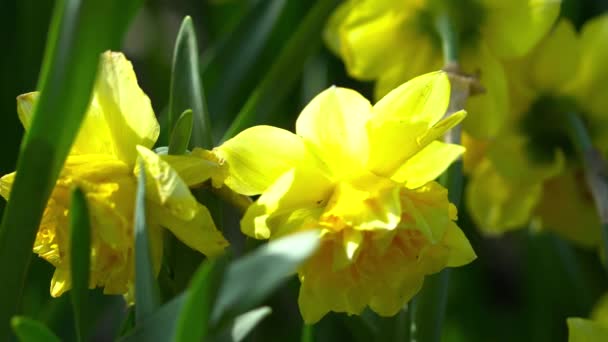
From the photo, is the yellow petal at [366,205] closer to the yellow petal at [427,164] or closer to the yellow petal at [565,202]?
the yellow petal at [427,164]

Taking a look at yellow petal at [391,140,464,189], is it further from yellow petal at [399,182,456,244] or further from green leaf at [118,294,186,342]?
green leaf at [118,294,186,342]

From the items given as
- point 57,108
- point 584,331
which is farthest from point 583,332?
point 57,108

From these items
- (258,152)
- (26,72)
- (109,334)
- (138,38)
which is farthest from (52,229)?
(138,38)

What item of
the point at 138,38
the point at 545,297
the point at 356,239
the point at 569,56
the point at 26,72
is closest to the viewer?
the point at 356,239

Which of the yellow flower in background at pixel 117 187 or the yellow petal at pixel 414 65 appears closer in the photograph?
the yellow flower in background at pixel 117 187

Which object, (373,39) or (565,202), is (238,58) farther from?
(565,202)

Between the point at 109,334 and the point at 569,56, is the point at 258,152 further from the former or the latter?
the point at 109,334

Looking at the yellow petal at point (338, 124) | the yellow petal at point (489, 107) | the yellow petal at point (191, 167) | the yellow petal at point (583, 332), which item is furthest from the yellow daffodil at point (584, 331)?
the yellow petal at point (489, 107)
